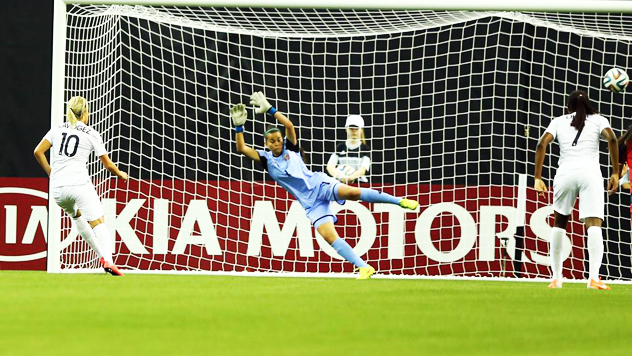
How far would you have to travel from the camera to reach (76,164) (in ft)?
31.1

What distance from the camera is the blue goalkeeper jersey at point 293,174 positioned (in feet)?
32.3

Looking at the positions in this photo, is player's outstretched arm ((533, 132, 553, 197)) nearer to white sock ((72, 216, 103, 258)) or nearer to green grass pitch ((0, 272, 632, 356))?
green grass pitch ((0, 272, 632, 356))

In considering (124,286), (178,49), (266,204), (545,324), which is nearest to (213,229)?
(266,204)

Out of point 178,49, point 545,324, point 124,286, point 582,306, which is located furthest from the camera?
point 178,49

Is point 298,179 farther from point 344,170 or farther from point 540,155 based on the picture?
point 540,155

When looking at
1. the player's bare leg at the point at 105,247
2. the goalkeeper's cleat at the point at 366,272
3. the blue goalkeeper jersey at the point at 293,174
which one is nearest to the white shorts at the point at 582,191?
the goalkeeper's cleat at the point at 366,272

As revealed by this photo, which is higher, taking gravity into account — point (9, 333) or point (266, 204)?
point (266, 204)

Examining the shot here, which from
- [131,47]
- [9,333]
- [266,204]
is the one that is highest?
[131,47]

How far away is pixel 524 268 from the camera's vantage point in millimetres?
11508

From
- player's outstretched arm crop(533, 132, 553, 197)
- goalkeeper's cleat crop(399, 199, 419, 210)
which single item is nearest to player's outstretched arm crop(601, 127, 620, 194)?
player's outstretched arm crop(533, 132, 553, 197)

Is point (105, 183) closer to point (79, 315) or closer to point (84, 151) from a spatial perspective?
point (84, 151)

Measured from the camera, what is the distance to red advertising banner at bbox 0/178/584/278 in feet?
38.0

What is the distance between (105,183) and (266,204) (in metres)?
1.91

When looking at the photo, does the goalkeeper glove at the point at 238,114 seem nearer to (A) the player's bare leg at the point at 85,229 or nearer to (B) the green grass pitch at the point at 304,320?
(A) the player's bare leg at the point at 85,229
